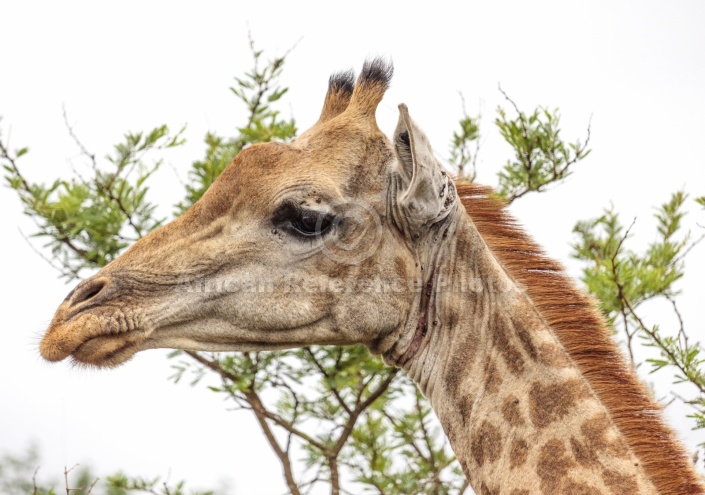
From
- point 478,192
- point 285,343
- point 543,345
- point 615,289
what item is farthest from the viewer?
point 615,289

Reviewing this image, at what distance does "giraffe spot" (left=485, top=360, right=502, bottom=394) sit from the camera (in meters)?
4.70

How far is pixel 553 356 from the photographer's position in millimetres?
4699

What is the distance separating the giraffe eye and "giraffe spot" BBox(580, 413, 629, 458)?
1.70 metres

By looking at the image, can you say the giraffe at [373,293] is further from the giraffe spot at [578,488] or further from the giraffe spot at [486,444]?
the giraffe spot at [578,488]

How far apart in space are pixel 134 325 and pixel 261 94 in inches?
147

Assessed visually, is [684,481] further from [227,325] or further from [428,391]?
[227,325]

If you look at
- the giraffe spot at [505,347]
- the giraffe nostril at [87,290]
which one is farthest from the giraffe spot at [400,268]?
the giraffe nostril at [87,290]

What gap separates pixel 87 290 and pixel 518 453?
2.38 m

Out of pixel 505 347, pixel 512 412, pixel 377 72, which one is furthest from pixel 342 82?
pixel 512 412

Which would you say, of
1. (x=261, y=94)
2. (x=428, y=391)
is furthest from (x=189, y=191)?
(x=428, y=391)

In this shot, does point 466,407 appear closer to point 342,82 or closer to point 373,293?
point 373,293

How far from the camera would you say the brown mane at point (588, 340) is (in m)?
4.35

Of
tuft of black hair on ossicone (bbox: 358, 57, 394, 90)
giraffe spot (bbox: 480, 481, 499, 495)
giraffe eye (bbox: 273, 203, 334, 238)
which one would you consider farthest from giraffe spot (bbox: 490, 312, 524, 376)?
tuft of black hair on ossicone (bbox: 358, 57, 394, 90)

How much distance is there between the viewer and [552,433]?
4.47m
